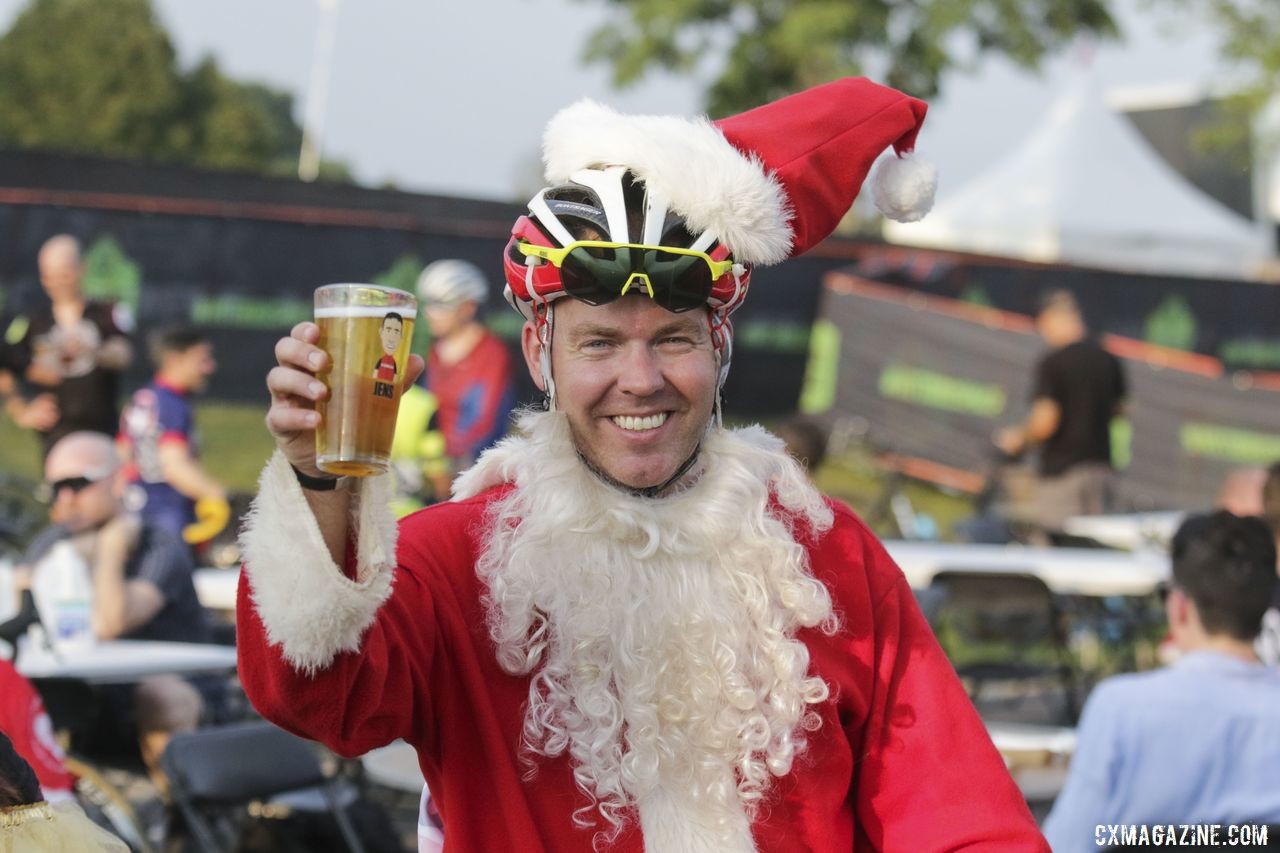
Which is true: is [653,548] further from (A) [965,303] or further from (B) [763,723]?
(A) [965,303]

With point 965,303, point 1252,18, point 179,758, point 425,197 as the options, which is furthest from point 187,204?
point 1252,18

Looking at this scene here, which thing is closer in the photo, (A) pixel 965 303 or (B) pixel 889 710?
(B) pixel 889 710

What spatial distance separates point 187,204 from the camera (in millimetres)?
12344

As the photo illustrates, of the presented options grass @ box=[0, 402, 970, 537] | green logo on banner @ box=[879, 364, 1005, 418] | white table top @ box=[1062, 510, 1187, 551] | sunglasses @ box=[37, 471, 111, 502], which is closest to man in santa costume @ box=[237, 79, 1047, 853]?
sunglasses @ box=[37, 471, 111, 502]

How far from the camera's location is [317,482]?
1.81m

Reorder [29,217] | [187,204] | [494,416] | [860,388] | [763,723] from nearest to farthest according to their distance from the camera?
[763,723] < [494,416] < [29,217] < [187,204] < [860,388]

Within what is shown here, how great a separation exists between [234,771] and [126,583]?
1766mm

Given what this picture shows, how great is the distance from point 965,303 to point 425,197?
5.47 metres

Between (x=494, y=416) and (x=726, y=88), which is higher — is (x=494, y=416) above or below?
below

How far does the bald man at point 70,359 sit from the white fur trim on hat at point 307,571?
6398 mm

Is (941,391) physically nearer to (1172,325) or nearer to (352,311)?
(1172,325)

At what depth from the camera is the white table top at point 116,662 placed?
16.1ft

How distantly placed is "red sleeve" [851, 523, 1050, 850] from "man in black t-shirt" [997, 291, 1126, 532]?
8.04 metres

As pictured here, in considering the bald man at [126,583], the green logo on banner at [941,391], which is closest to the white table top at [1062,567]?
the bald man at [126,583]
